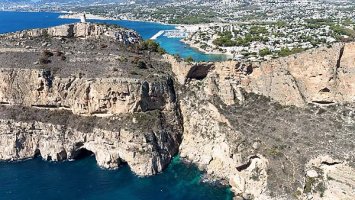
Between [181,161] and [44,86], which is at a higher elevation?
[44,86]

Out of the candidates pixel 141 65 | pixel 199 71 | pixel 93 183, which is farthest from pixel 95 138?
pixel 199 71

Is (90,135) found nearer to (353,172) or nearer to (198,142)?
(198,142)

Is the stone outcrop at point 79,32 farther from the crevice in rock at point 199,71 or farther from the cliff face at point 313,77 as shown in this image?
the cliff face at point 313,77

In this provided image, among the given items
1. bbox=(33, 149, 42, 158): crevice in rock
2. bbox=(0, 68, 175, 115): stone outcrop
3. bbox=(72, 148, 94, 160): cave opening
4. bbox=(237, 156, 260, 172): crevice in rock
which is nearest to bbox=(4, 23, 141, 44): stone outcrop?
bbox=(0, 68, 175, 115): stone outcrop

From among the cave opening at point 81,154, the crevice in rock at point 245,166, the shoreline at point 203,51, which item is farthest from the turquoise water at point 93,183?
the shoreline at point 203,51

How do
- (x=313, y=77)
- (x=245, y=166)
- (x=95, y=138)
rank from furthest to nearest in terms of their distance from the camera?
(x=95, y=138) → (x=313, y=77) → (x=245, y=166)

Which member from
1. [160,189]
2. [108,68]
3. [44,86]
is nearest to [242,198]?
[160,189]

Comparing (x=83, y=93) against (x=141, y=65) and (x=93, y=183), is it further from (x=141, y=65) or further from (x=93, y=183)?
(x=93, y=183)
